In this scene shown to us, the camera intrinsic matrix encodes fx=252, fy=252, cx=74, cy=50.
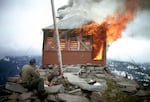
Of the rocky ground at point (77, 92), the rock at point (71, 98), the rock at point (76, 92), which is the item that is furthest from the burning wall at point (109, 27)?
the rock at point (71, 98)

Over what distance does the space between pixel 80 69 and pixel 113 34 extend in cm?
275

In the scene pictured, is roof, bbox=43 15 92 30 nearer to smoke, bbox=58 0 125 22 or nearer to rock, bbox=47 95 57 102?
smoke, bbox=58 0 125 22

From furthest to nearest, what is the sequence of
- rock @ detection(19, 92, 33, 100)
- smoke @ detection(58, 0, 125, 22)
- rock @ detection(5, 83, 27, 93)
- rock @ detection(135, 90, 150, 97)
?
smoke @ detection(58, 0, 125, 22) < rock @ detection(135, 90, 150, 97) < rock @ detection(5, 83, 27, 93) < rock @ detection(19, 92, 33, 100)

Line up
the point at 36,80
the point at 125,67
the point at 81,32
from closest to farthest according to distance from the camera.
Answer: the point at 36,80, the point at 81,32, the point at 125,67

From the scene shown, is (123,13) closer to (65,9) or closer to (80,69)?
(80,69)

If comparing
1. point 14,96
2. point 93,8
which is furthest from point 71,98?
point 93,8

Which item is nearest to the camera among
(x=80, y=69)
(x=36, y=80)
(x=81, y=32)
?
(x=36, y=80)

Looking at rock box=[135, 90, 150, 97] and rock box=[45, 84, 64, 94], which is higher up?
rock box=[45, 84, 64, 94]

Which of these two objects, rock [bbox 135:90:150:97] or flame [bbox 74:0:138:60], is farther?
flame [bbox 74:0:138:60]

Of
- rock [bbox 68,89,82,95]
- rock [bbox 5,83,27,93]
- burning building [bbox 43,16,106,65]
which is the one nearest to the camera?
rock [bbox 5,83,27,93]

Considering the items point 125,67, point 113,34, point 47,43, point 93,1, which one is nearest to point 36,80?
point 47,43

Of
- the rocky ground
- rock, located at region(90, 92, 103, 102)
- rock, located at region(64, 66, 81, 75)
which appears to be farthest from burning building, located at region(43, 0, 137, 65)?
rock, located at region(90, 92, 103, 102)

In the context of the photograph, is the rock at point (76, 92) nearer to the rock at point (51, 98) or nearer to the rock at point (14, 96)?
the rock at point (51, 98)

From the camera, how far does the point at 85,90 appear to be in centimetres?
755
